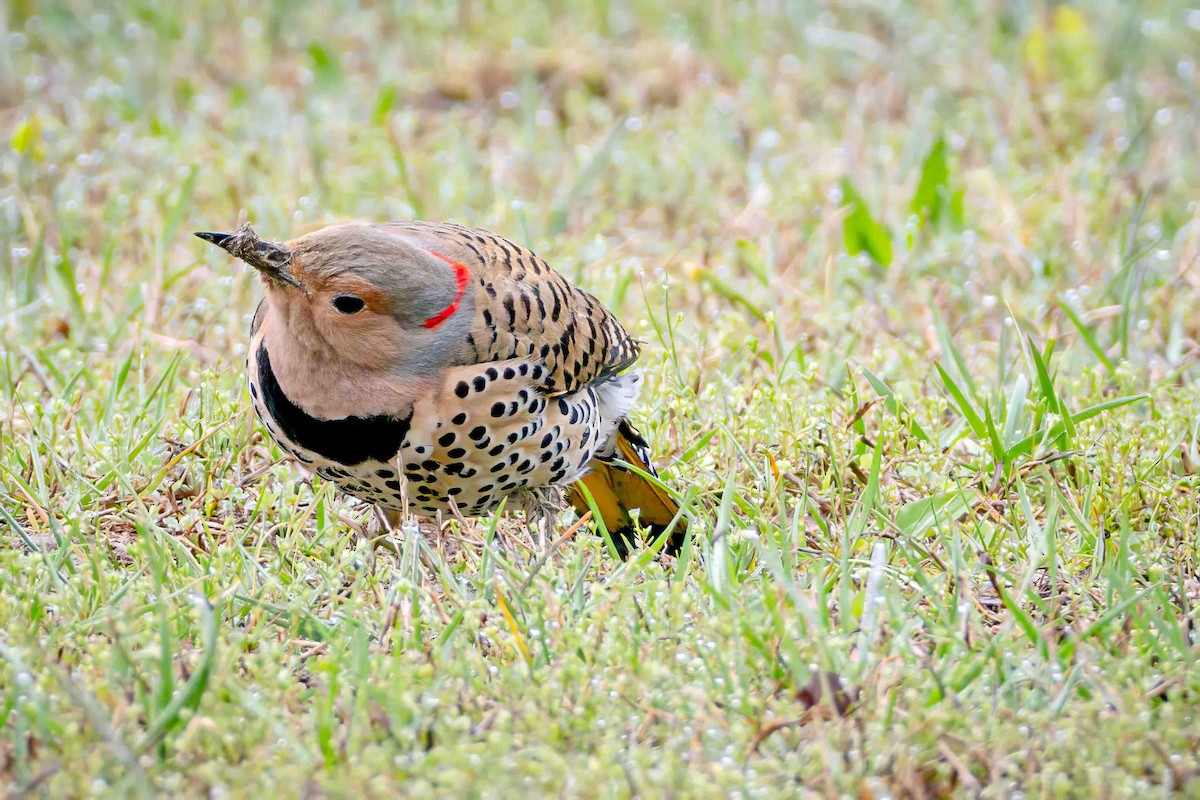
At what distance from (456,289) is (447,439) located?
1.19 feet

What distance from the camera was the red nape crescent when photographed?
10.7ft

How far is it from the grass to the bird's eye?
49 cm

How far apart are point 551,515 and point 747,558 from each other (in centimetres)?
60

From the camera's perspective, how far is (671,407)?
406 cm

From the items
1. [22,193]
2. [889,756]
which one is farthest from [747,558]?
[22,193]

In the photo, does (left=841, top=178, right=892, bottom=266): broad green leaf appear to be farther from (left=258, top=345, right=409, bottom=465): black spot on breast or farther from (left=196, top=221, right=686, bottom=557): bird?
(left=258, top=345, right=409, bottom=465): black spot on breast

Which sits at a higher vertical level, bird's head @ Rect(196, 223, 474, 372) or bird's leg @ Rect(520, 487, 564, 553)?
bird's head @ Rect(196, 223, 474, 372)

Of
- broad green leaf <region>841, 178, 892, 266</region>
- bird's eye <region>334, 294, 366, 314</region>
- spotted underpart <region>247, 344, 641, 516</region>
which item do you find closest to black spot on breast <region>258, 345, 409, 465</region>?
spotted underpart <region>247, 344, 641, 516</region>

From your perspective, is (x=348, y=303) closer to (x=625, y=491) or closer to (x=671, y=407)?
(x=625, y=491)

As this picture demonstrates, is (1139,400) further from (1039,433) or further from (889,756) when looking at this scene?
(889,756)

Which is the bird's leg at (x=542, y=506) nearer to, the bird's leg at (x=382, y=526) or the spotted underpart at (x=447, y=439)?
the spotted underpart at (x=447, y=439)

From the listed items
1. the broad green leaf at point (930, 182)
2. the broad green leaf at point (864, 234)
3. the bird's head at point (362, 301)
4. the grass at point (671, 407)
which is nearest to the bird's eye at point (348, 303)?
the bird's head at point (362, 301)

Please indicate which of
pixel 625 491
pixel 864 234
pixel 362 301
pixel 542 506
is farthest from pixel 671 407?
pixel 864 234

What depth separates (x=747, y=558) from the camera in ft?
11.1
